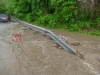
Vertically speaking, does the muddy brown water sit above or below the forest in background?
below

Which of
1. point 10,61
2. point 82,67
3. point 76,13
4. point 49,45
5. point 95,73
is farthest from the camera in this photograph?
point 76,13

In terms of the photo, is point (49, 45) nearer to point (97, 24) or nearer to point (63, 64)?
point (63, 64)

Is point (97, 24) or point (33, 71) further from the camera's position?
point (97, 24)

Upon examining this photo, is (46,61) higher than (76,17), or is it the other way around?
(76,17)

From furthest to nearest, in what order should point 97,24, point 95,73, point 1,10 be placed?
point 1,10
point 97,24
point 95,73

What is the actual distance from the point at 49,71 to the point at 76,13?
34.0 feet

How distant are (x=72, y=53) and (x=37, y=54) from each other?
1.63m

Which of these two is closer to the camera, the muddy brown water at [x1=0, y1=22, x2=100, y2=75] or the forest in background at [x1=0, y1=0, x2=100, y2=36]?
the muddy brown water at [x1=0, y1=22, x2=100, y2=75]

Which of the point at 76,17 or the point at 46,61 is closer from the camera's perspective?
the point at 46,61

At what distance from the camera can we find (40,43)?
9.88 metres

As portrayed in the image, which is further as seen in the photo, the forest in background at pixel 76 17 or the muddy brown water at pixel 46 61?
the forest in background at pixel 76 17

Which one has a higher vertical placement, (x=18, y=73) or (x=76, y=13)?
(x=76, y=13)

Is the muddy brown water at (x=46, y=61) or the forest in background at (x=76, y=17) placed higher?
the forest in background at (x=76, y=17)

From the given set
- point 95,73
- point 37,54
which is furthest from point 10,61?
point 95,73
